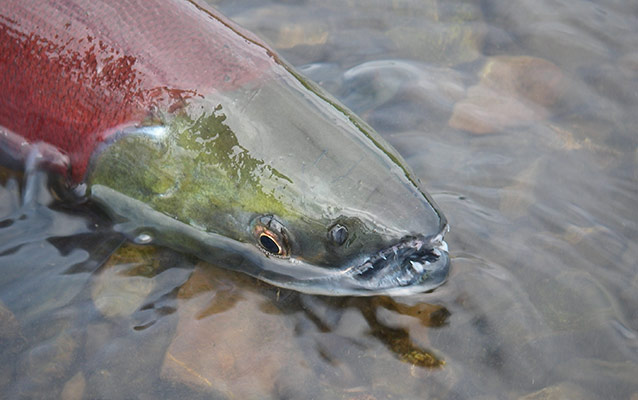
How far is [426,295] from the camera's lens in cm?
312

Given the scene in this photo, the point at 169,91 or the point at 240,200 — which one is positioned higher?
Result: the point at 169,91

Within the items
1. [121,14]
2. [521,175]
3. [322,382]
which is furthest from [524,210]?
[121,14]

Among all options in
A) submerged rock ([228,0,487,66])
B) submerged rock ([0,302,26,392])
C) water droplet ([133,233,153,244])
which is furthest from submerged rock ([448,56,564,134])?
submerged rock ([0,302,26,392])

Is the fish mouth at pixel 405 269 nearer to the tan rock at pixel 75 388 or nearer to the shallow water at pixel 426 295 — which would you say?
the shallow water at pixel 426 295

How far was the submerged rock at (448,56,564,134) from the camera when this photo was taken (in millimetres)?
4098

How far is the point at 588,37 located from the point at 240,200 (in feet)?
9.67

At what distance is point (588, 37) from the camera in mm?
4621

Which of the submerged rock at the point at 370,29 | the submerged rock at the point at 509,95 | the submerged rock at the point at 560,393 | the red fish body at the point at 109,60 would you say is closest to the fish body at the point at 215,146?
the red fish body at the point at 109,60

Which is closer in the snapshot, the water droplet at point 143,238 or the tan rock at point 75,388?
the tan rock at point 75,388

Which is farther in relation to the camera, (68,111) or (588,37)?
(588,37)

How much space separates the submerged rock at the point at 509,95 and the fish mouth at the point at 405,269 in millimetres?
1307

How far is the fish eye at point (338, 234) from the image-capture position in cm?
279

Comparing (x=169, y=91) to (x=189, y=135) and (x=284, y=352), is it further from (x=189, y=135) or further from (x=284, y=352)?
(x=284, y=352)

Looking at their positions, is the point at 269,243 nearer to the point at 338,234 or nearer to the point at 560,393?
the point at 338,234
